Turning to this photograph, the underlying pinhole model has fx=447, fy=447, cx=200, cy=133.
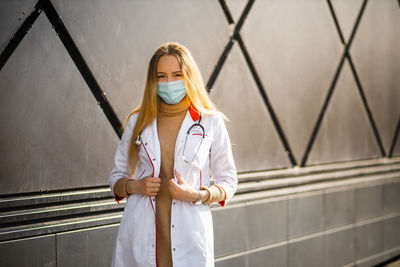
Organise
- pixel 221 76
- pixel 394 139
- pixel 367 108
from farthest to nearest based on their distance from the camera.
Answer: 1. pixel 394 139
2. pixel 367 108
3. pixel 221 76

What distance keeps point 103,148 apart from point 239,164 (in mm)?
1580

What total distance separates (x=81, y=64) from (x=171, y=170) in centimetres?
145

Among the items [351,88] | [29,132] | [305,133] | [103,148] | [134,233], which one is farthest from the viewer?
[351,88]

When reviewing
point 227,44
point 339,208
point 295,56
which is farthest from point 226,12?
point 339,208

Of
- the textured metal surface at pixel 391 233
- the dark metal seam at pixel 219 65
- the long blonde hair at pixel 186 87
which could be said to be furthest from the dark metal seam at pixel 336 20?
the long blonde hair at pixel 186 87

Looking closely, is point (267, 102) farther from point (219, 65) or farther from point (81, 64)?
point (81, 64)

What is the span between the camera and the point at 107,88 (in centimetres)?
366

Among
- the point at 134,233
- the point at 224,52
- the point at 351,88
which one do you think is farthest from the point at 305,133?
the point at 134,233

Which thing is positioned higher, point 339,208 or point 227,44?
point 227,44

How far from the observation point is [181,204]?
2.48 metres

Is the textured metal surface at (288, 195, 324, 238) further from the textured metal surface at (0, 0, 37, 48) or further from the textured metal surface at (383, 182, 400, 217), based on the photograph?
the textured metal surface at (0, 0, 37, 48)

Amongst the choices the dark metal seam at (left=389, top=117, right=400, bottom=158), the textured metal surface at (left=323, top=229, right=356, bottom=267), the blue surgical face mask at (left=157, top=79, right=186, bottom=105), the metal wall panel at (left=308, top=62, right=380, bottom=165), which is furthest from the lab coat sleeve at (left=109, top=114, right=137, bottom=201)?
the dark metal seam at (left=389, top=117, right=400, bottom=158)

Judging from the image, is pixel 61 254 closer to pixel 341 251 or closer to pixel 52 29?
pixel 52 29

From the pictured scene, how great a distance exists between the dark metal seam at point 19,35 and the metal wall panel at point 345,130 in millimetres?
3569
